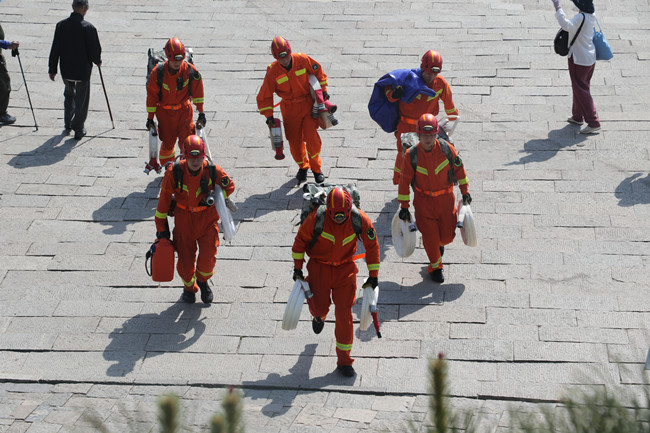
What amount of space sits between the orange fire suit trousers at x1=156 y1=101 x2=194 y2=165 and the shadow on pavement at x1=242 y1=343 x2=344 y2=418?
3.77 metres

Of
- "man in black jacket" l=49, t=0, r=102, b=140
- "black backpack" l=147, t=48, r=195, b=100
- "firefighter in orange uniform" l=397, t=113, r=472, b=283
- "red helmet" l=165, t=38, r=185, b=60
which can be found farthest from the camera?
"man in black jacket" l=49, t=0, r=102, b=140

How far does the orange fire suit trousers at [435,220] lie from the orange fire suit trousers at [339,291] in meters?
1.50

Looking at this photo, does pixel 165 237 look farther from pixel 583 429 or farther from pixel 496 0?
pixel 496 0

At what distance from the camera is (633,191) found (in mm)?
11047

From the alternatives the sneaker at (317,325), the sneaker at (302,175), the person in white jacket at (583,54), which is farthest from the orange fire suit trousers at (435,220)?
the person in white jacket at (583,54)

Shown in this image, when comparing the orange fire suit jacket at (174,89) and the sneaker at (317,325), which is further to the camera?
the orange fire suit jacket at (174,89)

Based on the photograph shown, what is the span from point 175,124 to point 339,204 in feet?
13.6

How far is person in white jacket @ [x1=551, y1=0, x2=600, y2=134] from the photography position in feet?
39.7

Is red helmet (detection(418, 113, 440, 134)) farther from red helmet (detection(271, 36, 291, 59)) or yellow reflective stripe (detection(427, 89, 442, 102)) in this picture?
red helmet (detection(271, 36, 291, 59))

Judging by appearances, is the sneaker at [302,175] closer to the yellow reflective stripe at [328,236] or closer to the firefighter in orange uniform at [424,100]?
the firefighter in orange uniform at [424,100]

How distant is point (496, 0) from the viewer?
16.3 metres

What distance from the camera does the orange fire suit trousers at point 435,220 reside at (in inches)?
372

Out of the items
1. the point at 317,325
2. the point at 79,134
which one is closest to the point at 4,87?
the point at 79,134

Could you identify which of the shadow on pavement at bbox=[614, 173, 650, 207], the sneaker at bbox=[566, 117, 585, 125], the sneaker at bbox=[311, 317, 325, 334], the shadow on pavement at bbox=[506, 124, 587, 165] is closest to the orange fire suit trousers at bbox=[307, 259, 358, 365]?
the sneaker at bbox=[311, 317, 325, 334]
